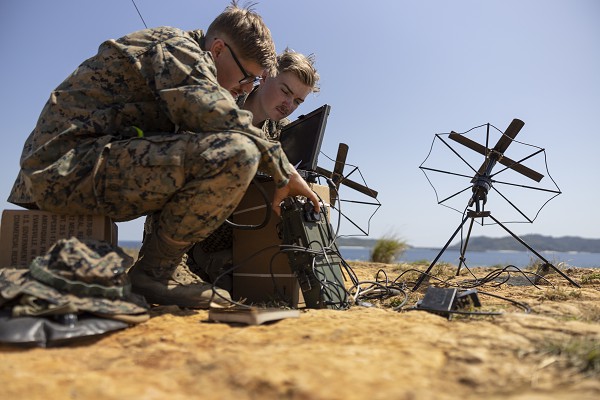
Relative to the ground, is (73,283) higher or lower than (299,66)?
lower

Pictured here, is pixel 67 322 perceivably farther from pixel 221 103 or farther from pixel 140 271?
pixel 221 103

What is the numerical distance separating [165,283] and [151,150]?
86 cm

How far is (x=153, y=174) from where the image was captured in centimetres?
253

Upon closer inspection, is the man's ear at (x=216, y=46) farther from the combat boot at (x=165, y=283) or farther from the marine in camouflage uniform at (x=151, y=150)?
the combat boot at (x=165, y=283)

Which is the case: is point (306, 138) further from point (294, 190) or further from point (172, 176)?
point (172, 176)

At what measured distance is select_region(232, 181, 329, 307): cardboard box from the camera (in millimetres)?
3197

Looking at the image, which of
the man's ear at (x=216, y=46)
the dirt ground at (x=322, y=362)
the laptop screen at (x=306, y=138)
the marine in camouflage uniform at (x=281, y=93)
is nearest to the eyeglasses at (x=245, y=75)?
the man's ear at (x=216, y=46)

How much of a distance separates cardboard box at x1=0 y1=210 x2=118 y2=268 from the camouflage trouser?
9 cm

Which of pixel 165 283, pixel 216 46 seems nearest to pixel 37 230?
pixel 165 283

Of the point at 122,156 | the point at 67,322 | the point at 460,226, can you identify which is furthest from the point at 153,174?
the point at 460,226

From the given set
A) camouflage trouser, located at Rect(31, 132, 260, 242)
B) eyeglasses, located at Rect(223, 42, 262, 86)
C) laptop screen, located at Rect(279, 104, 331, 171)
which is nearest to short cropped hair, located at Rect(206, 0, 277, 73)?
eyeglasses, located at Rect(223, 42, 262, 86)

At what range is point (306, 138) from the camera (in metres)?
3.62

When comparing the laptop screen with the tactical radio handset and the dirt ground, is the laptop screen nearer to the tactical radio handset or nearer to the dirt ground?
the tactical radio handset

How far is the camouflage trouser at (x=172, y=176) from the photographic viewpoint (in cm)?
251
